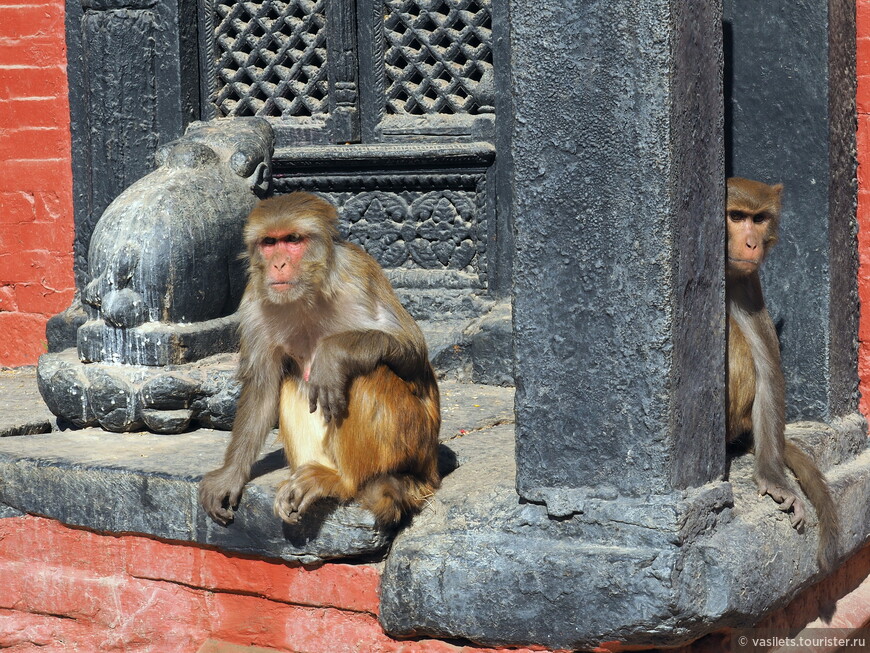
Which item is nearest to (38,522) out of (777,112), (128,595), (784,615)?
(128,595)

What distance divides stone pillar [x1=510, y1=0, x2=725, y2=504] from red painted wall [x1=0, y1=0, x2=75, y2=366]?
13.4 feet

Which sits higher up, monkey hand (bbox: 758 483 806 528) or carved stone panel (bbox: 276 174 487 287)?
carved stone panel (bbox: 276 174 487 287)

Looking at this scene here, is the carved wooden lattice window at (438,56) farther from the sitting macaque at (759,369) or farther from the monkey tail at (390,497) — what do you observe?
the monkey tail at (390,497)

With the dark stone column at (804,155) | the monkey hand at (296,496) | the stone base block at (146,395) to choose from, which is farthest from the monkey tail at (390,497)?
the dark stone column at (804,155)

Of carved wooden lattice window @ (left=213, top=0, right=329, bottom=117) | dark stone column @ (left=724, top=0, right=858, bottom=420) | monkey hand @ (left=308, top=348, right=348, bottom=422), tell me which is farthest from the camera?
carved wooden lattice window @ (left=213, top=0, right=329, bottom=117)

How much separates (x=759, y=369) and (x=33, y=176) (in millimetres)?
4427

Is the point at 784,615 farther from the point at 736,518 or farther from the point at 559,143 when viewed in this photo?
the point at 559,143

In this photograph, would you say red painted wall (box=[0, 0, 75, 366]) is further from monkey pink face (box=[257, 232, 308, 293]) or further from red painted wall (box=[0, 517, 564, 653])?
Result: monkey pink face (box=[257, 232, 308, 293])

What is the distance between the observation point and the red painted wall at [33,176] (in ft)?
21.6

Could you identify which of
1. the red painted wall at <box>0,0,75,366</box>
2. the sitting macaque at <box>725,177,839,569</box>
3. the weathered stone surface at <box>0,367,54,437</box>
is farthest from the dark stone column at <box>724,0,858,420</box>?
the red painted wall at <box>0,0,75,366</box>

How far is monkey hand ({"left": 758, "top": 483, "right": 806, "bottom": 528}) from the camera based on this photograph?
3.62m

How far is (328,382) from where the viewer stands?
11.2 ft

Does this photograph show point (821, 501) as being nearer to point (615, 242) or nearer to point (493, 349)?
point (615, 242)

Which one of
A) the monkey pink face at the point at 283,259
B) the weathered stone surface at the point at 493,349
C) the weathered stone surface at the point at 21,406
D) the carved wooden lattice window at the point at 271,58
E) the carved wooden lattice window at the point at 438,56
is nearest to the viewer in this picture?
the monkey pink face at the point at 283,259
